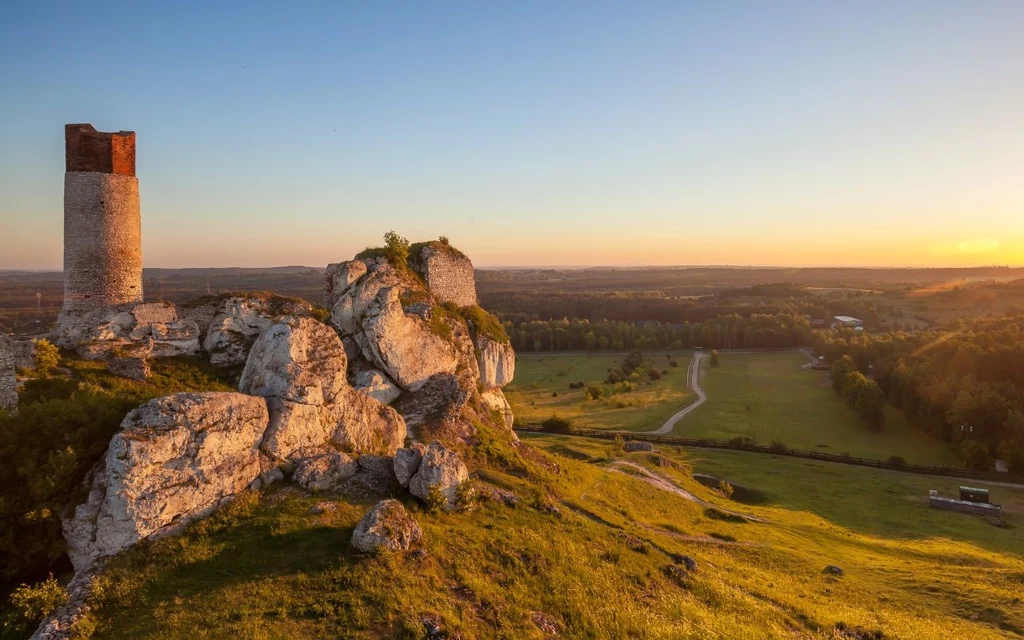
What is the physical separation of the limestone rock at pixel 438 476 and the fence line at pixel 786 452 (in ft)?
144

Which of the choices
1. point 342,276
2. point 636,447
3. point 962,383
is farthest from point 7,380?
point 962,383

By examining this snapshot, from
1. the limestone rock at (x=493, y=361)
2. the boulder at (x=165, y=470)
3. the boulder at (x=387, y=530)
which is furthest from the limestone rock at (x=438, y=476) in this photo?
the limestone rock at (x=493, y=361)

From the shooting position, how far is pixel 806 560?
2553 centimetres

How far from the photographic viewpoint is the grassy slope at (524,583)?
41.2ft

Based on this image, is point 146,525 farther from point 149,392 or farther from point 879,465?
point 879,465

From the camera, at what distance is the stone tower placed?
81.5 feet

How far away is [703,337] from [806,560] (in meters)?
109

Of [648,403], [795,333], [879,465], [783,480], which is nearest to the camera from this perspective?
[783,480]

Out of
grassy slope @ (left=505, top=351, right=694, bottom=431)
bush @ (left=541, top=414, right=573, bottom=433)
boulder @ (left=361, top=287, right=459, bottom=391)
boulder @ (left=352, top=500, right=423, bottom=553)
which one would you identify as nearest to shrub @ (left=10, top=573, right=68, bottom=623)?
boulder @ (left=352, top=500, right=423, bottom=553)

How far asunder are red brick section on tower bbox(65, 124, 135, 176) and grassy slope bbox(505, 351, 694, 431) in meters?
54.3

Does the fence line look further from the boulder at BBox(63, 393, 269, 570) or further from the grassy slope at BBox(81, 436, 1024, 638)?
the boulder at BBox(63, 393, 269, 570)

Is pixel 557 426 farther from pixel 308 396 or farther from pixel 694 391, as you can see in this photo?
pixel 308 396

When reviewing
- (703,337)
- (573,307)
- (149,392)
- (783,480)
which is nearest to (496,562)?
(149,392)

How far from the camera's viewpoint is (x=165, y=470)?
15.2 meters
